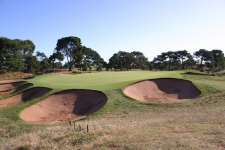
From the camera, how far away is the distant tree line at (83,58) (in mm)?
81213

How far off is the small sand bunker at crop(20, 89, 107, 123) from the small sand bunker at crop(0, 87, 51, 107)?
3305mm

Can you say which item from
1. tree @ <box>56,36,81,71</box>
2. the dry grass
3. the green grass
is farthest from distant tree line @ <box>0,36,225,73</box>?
the dry grass

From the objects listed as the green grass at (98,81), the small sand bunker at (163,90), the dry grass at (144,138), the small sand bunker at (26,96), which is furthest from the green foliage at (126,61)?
the dry grass at (144,138)

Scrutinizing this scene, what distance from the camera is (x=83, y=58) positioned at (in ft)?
287

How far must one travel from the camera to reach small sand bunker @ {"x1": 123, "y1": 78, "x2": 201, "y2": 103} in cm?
2691

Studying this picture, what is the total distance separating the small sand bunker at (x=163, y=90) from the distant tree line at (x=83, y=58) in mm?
55729

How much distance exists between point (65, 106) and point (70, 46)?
6326 centimetres

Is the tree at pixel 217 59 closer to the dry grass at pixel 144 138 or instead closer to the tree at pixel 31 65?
the tree at pixel 31 65

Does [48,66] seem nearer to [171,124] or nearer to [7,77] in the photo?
[7,77]

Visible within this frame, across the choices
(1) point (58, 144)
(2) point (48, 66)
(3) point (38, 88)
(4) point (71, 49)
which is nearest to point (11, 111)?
(3) point (38, 88)

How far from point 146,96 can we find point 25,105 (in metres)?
10.3

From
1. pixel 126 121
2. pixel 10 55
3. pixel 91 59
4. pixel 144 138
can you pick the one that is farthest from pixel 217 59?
pixel 144 138

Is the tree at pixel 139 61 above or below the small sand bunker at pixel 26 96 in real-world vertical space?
above

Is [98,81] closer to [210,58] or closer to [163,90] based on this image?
[163,90]
